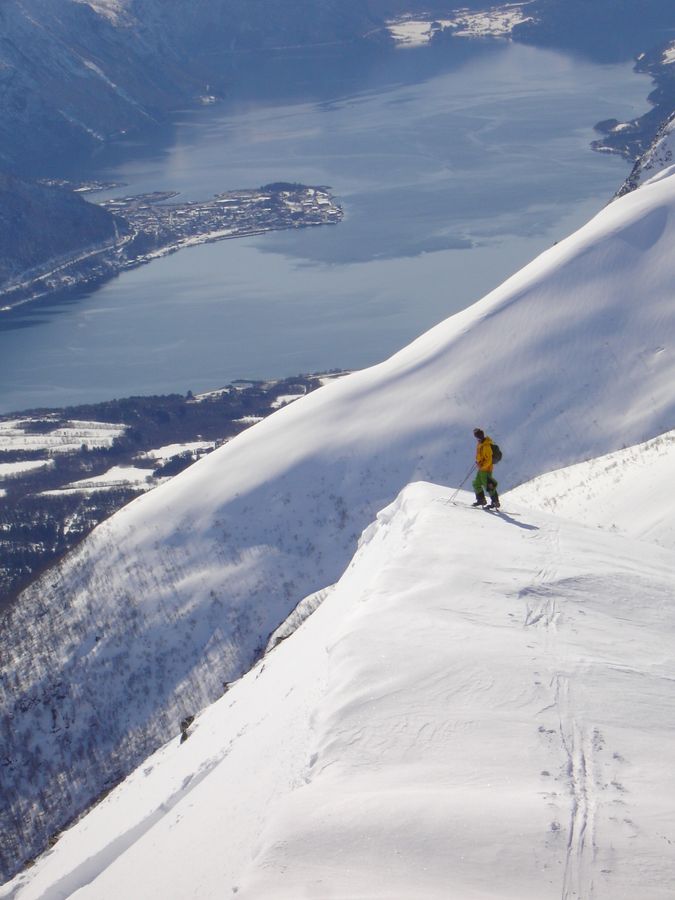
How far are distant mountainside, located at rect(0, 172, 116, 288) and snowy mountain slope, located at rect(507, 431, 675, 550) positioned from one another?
121801 millimetres

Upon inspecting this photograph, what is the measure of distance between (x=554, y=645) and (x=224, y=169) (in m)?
165

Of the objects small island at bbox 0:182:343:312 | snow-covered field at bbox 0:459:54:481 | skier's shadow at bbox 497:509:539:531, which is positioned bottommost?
snow-covered field at bbox 0:459:54:481

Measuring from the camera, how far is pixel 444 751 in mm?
11453

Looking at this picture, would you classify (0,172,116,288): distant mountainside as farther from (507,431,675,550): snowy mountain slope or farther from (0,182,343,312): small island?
(507,431,675,550): snowy mountain slope

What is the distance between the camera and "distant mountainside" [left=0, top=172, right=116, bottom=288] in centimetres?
14475

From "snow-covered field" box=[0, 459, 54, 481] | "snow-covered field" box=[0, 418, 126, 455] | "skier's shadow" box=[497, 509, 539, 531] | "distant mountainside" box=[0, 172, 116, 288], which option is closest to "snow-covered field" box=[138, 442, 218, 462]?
"snow-covered field" box=[0, 418, 126, 455]

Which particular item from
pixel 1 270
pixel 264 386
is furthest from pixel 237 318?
pixel 1 270

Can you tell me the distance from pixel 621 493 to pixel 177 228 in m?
124

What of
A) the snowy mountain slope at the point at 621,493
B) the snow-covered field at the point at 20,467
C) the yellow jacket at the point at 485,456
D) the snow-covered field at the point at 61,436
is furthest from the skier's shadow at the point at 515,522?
the snow-covered field at the point at 61,436

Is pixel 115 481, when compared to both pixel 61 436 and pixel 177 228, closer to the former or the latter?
pixel 61 436

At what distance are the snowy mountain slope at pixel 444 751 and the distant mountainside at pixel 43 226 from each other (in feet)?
436

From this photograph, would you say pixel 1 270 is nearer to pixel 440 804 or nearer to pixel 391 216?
pixel 391 216

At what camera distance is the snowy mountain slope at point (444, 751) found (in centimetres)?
986

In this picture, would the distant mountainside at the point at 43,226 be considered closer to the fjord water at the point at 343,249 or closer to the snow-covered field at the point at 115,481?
the fjord water at the point at 343,249
